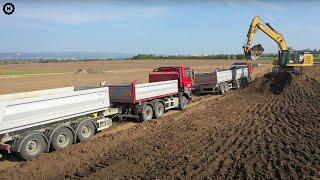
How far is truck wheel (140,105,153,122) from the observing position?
1741 centimetres

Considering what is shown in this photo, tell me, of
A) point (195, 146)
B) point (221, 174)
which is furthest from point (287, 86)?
point (221, 174)

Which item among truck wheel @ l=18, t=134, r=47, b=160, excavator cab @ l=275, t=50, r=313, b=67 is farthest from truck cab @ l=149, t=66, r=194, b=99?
excavator cab @ l=275, t=50, r=313, b=67

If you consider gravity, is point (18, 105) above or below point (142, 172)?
above

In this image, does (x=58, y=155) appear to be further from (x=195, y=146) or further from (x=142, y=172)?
Result: (x=195, y=146)

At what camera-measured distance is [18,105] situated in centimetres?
1125

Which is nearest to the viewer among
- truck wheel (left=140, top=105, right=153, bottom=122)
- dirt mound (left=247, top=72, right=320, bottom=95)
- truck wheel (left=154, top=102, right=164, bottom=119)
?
truck wheel (left=140, top=105, right=153, bottom=122)

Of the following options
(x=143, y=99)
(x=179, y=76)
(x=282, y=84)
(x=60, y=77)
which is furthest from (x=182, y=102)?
(x=60, y=77)

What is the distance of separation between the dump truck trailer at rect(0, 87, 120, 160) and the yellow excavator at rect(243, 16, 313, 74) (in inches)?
682

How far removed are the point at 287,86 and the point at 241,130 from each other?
13.9 metres

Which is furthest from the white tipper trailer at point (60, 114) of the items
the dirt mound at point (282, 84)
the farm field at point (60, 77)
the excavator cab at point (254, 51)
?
the farm field at point (60, 77)

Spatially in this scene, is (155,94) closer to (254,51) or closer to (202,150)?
(202,150)

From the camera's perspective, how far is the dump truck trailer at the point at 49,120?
11.1 meters

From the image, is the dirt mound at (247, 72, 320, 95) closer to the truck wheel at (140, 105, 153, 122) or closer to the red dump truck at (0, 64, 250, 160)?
the red dump truck at (0, 64, 250, 160)

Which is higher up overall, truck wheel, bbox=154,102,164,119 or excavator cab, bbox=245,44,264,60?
excavator cab, bbox=245,44,264,60
